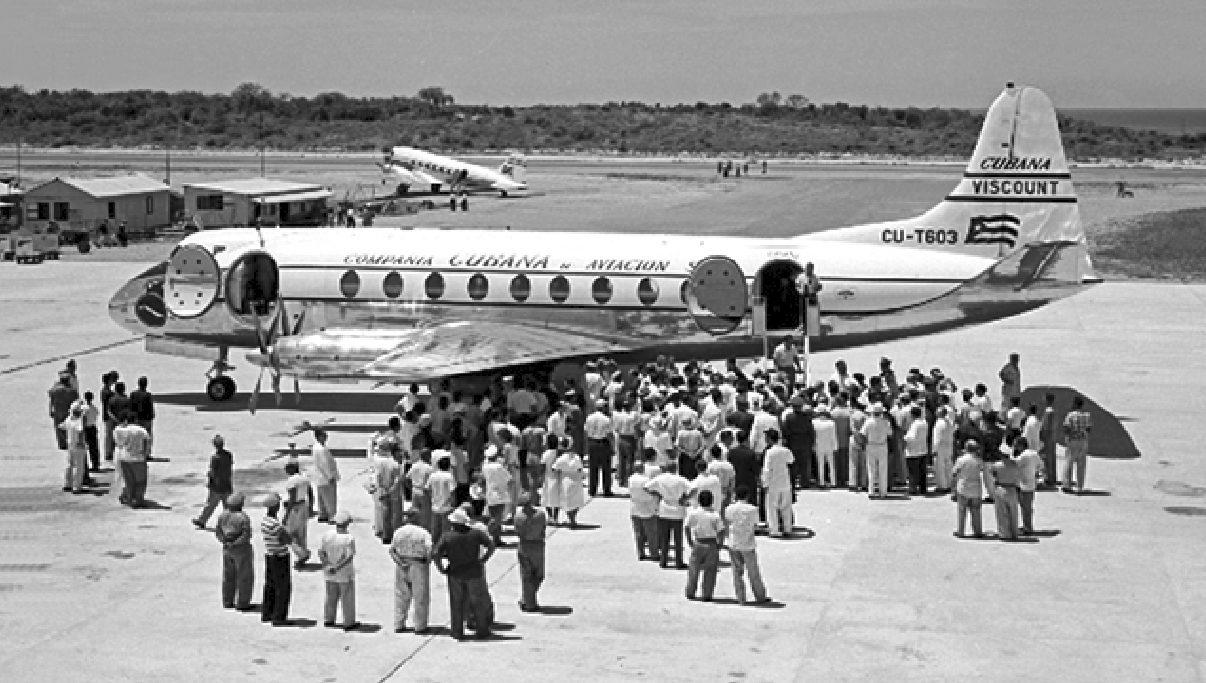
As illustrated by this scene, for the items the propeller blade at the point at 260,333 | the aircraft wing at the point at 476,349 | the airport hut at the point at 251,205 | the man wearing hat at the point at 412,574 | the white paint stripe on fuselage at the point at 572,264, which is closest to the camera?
the man wearing hat at the point at 412,574

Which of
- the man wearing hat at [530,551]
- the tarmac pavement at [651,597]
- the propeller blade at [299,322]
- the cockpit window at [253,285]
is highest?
the cockpit window at [253,285]

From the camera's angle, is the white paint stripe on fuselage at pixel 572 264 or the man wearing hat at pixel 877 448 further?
the white paint stripe on fuselage at pixel 572 264

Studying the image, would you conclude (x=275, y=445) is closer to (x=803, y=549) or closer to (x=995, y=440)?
(x=803, y=549)

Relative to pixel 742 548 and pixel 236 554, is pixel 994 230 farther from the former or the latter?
pixel 236 554

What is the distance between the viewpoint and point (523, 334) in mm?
28094

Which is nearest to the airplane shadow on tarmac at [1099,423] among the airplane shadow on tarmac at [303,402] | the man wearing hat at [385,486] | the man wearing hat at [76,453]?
the man wearing hat at [385,486]

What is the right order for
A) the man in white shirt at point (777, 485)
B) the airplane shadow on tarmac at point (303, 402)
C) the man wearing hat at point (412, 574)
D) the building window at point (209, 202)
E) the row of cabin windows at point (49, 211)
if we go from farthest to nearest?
1. the building window at point (209, 202)
2. the row of cabin windows at point (49, 211)
3. the airplane shadow on tarmac at point (303, 402)
4. the man in white shirt at point (777, 485)
5. the man wearing hat at point (412, 574)

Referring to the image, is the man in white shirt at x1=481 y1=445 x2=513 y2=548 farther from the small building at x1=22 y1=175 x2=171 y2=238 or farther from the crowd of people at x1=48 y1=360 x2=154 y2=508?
the small building at x1=22 y1=175 x2=171 y2=238

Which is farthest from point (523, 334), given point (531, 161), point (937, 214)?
point (531, 161)

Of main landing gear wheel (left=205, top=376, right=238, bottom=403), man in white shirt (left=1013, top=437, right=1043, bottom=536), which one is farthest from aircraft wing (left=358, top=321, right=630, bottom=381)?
man in white shirt (left=1013, top=437, right=1043, bottom=536)

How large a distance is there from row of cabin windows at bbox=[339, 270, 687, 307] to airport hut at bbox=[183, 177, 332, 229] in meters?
31.8

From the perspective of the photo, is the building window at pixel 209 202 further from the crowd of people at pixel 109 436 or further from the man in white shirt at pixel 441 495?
the man in white shirt at pixel 441 495

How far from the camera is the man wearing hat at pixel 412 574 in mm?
16188

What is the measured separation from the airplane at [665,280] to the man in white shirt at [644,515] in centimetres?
854
